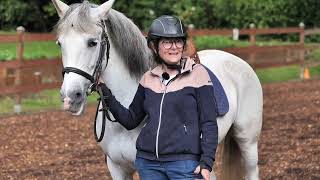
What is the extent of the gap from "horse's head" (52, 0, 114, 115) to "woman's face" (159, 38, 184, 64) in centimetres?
40

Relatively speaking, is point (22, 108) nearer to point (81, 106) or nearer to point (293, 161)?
point (293, 161)

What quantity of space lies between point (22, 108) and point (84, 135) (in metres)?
2.84

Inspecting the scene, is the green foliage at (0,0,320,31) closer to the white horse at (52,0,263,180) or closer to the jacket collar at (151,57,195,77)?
the white horse at (52,0,263,180)

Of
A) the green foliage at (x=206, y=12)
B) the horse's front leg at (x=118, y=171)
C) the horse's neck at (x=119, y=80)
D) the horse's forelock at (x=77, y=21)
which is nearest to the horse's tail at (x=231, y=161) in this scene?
the horse's front leg at (x=118, y=171)

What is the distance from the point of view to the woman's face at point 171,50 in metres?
2.96

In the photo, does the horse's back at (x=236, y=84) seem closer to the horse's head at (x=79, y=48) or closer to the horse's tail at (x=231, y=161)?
the horse's tail at (x=231, y=161)

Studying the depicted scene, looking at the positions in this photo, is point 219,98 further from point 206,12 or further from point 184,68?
point 206,12

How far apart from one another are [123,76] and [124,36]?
238 millimetres

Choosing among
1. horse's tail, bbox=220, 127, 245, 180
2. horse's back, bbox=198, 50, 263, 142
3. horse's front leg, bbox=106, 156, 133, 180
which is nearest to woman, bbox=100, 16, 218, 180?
horse's front leg, bbox=106, 156, 133, 180

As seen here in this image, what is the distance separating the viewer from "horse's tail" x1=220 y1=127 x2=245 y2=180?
455cm

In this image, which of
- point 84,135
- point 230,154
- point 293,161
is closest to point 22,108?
point 84,135

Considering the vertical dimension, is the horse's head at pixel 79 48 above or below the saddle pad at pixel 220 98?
above

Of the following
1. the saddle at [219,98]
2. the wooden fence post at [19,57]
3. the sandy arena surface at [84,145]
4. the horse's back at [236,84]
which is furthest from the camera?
the wooden fence post at [19,57]

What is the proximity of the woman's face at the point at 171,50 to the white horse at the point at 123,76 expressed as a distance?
1.32 feet
